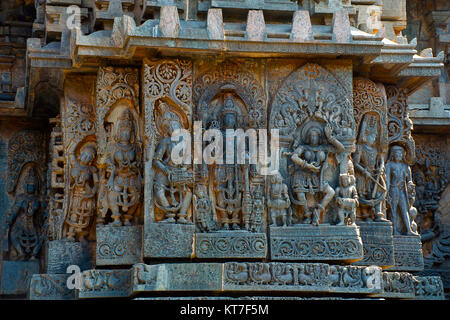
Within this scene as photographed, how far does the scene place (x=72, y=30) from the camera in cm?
1223

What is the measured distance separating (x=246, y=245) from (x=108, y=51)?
9.09ft

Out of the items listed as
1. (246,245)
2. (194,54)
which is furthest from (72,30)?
(246,245)

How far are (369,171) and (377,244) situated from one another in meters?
0.93

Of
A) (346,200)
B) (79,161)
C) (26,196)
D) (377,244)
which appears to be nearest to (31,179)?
(26,196)

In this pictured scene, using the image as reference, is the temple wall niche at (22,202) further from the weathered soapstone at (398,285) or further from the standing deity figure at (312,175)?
the weathered soapstone at (398,285)

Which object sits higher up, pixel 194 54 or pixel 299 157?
pixel 194 54

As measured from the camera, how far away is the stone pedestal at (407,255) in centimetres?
1290

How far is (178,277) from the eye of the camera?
1138 cm

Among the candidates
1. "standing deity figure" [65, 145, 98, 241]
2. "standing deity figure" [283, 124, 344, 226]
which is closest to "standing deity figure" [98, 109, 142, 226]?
"standing deity figure" [65, 145, 98, 241]

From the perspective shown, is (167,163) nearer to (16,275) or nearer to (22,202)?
(22,202)

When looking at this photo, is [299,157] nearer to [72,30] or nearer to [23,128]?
[72,30]

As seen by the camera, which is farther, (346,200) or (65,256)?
(65,256)

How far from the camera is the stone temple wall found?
11766 millimetres

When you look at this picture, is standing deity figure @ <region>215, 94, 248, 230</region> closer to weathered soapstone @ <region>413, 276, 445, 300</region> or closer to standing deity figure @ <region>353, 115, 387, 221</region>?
standing deity figure @ <region>353, 115, 387, 221</region>
